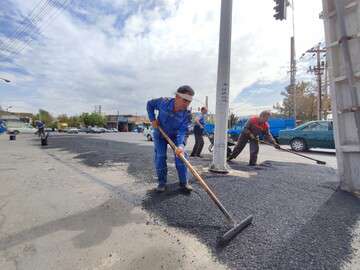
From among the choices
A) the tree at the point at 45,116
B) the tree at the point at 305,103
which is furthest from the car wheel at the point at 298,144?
the tree at the point at 45,116

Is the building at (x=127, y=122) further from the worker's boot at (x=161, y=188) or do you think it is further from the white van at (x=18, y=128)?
the worker's boot at (x=161, y=188)

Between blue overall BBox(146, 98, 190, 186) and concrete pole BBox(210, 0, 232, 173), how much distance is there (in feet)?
5.00

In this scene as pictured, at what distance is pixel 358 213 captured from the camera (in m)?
2.83

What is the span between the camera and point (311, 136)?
10523 mm

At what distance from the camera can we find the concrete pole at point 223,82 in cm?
507

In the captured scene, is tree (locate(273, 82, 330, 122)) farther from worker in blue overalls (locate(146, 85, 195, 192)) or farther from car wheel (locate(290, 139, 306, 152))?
worker in blue overalls (locate(146, 85, 195, 192))

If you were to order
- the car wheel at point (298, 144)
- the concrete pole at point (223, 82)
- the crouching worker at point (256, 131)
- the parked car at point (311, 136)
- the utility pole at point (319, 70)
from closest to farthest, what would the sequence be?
the concrete pole at point (223, 82)
the crouching worker at point (256, 131)
the parked car at point (311, 136)
the car wheel at point (298, 144)
the utility pole at point (319, 70)

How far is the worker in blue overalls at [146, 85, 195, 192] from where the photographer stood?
11.9 feet

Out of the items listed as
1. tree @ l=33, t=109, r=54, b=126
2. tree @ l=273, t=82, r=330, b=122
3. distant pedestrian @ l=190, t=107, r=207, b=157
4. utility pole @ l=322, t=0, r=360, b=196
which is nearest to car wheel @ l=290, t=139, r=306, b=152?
distant pedestrian @ l=190, t=107, r=207, b=157

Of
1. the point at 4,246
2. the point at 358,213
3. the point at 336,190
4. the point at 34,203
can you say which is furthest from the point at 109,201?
the point at 336,190

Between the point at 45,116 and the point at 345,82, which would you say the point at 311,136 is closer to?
the point at 345,82

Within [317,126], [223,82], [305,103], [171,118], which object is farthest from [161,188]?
[305,103]

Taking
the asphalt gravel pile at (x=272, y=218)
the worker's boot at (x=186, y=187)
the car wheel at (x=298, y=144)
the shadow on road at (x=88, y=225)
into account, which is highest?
the car wheel at (x=298, y=144)

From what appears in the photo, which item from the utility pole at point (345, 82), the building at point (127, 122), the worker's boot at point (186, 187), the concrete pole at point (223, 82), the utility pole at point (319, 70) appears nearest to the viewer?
the utility pole at point (345, 82)
